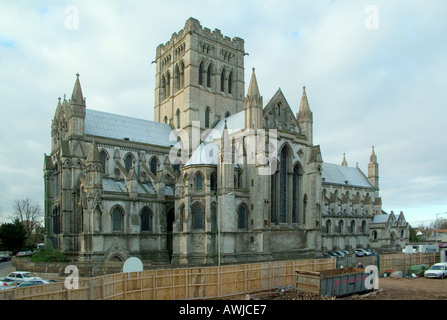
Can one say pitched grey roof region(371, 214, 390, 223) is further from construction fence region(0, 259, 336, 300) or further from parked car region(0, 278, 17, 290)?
parked car region(0, 278, 17, 290)

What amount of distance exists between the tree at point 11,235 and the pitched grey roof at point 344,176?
52774 millimetres

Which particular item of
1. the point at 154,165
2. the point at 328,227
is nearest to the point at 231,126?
the point at 154,165

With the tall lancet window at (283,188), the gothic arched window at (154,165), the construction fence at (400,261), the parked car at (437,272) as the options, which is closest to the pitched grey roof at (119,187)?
the gothic arched window at (154,165)

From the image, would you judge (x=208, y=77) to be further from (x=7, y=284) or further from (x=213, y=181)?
(x=7, y=284)

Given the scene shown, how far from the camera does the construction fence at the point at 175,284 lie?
17.4m

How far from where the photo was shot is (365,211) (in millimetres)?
74500

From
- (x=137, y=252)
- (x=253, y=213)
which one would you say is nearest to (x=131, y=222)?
(x=137, y=252)

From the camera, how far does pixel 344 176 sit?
79.9 metres

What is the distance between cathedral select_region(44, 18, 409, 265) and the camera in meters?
42.2

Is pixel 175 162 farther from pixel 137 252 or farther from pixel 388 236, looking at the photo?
pixel 388 236

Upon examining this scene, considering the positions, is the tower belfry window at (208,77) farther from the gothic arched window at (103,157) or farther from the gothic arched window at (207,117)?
the gothic arched window at (103,157)

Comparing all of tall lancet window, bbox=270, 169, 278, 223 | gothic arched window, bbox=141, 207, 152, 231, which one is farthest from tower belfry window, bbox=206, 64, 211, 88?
gothic arched window, bbox=141, 207, 152, 231

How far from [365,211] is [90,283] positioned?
64535mm

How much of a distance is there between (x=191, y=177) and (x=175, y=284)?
71.9ft
